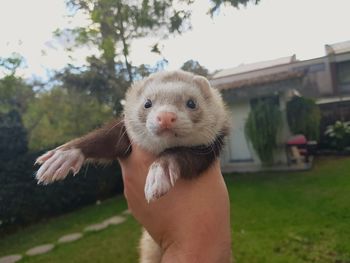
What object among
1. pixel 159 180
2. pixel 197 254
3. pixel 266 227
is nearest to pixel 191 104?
pixel 159 180

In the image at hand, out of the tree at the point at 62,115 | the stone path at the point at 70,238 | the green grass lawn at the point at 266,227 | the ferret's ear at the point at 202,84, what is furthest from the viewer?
the tree at the point at 62,115

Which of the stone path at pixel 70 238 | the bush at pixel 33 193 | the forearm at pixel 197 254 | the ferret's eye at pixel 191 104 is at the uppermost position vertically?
the ferret's eye at pixel 191 104

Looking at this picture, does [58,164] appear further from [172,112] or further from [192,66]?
[192,66]

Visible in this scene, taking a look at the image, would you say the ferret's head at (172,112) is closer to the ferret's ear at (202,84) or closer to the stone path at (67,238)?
the ferret's ear at (202,84)

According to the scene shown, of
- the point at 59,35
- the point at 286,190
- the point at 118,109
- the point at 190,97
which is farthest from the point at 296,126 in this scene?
the point at 190,97

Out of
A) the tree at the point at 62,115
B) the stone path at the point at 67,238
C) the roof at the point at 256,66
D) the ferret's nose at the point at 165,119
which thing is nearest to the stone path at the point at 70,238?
the stone path at the point at 67,238

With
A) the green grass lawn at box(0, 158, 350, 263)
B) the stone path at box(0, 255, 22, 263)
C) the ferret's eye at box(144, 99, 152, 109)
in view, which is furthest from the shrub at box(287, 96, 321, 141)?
the ferret's eye at box(144, 99, 152, 109)

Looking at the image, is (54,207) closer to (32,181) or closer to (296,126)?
(32,181)
